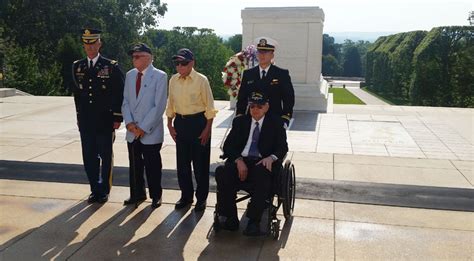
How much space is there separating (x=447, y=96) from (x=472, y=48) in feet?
12.4

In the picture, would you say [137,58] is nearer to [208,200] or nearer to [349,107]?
[208,200]

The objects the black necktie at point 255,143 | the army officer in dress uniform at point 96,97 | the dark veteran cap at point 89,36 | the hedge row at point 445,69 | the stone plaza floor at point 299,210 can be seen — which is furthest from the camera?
the hedge row at point 445,69

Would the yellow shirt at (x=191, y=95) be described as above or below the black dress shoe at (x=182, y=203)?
above

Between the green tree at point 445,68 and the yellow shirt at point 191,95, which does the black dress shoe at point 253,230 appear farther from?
the green tree at point 445,68

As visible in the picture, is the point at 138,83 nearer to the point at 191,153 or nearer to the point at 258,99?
the point at 191,153

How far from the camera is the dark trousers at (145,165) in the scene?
4847 mm

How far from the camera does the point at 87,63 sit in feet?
15.9

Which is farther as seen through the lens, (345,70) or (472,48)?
(345,70)

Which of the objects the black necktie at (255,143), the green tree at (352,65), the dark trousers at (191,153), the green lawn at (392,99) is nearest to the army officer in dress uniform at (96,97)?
the dark trousers at (191,153)

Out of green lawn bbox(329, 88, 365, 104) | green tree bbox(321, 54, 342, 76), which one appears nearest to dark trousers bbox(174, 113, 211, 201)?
green lawn bbox(329, 88, 365, 104)

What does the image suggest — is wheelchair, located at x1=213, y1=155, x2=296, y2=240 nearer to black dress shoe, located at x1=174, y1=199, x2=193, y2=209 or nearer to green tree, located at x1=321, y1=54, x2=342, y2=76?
black dress shoe, located at x1=174, y1=199, x2=193, y2=209

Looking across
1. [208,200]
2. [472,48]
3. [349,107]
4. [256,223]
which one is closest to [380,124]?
[349,107]

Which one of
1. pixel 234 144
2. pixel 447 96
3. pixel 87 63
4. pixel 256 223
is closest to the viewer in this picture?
pixel 256 223

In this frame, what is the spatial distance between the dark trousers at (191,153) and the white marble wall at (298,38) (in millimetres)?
7609
